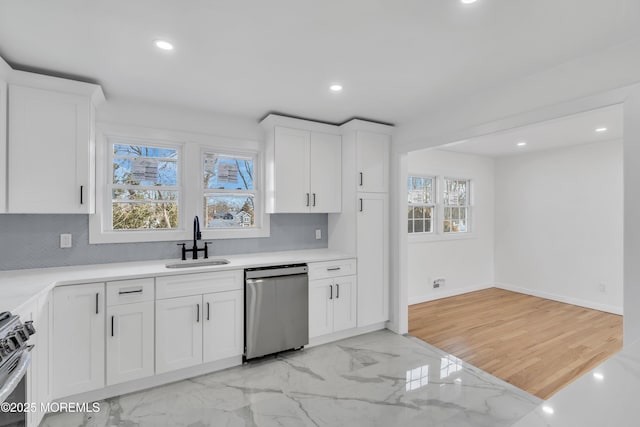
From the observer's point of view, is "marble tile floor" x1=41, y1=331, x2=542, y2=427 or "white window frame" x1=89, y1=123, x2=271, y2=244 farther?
"white window frame" x1=89, y1=123, x2=271, y2=244

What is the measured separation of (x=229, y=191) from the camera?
3.50 meters

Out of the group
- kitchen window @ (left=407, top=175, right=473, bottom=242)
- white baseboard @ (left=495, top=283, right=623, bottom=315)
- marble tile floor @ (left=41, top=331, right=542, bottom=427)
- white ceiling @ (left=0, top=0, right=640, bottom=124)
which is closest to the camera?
white ceiling @ (left=0, top=0, right=640, bottom=124)

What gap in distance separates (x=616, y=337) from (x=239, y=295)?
423 cm

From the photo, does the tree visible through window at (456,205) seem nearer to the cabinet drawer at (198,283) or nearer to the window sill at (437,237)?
the window sill at (437,237)

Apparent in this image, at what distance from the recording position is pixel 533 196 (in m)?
5.20

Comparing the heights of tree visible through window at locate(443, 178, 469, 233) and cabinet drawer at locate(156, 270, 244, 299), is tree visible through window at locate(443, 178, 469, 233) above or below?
above

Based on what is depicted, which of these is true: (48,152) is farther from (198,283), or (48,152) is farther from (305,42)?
(305,42)

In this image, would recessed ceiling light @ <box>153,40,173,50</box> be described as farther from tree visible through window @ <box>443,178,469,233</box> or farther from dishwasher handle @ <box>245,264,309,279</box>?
tree visible through window @ <box>443,178,469,233</box>

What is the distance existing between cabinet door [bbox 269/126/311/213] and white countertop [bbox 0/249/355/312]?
23.3 inches

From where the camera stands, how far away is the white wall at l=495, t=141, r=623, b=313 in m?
4.36

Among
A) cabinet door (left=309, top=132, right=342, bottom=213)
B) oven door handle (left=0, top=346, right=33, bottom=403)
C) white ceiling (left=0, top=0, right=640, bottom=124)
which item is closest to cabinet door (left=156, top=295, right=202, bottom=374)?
oven door handle (left=0, top=346, right=33, bottom=403)

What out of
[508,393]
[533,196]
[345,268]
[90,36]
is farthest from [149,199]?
[533,196]

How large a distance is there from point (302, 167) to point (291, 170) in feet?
0.46

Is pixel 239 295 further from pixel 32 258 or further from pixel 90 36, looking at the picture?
pixel 90 36
